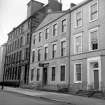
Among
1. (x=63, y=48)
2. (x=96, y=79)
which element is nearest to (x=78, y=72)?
(x=96, y=79)

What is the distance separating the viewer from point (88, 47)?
68.3ft

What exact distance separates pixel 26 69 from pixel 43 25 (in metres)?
9.82

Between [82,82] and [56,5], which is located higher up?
[56,5]

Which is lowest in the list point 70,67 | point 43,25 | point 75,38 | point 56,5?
point 70,67

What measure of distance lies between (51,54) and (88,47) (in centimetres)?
816

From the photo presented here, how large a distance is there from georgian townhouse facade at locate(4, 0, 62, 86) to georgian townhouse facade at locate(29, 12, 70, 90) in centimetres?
330

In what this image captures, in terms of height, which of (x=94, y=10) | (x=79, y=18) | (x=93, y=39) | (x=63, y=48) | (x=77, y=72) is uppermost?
(x=94, y=10)

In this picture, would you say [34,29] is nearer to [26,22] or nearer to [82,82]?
[26,22]

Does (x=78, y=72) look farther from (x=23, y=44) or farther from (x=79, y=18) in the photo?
(x=23, y=44)

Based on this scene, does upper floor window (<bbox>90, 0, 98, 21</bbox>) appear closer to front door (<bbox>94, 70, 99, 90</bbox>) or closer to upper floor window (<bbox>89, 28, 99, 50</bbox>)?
upper floor window (<bbox>89, 28, 99, 50</bbox>)

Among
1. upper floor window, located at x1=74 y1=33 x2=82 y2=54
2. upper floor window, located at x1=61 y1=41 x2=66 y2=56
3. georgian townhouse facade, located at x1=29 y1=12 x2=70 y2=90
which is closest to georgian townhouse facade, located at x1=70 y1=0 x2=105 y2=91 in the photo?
upper floor window, located at x1=74 y1=33 x2=82 y2=54

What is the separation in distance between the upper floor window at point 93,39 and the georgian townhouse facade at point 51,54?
4307 millimetres

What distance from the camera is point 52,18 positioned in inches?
1166

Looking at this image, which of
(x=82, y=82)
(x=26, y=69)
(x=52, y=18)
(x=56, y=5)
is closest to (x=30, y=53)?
(x=26, y=69)
